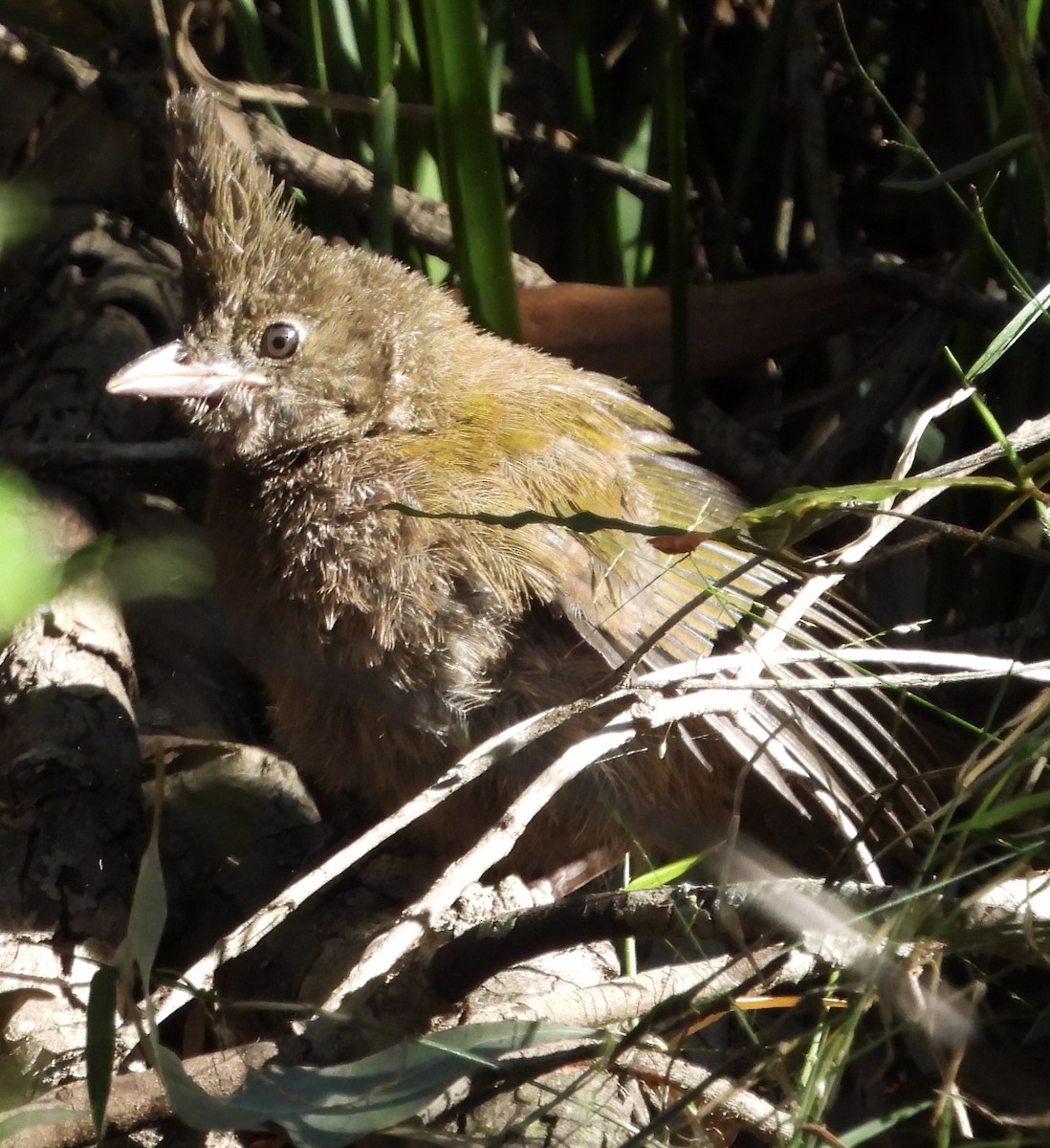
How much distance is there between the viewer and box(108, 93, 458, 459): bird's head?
9.59 feet

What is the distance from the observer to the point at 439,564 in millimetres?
2641

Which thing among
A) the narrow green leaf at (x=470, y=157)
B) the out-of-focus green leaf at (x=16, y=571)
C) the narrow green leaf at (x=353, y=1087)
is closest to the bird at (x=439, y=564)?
the narrow green leaf at (x=470, y=157)

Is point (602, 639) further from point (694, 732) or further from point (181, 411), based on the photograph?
point (181, 411)

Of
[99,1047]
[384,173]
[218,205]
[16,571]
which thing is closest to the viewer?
[99,1047]

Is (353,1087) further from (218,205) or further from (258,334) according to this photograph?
(218,205)

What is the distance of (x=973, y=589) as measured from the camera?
359 cm

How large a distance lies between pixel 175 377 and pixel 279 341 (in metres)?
0.23

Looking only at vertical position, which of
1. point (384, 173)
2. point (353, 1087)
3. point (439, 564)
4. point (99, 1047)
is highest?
point (384, 173)

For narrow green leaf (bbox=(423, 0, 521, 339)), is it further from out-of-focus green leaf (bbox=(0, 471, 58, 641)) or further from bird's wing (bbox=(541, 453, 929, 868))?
out-of-focus green leaf (bbox=(0, 471, 58, 641))

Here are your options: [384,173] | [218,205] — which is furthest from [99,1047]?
[384,173]

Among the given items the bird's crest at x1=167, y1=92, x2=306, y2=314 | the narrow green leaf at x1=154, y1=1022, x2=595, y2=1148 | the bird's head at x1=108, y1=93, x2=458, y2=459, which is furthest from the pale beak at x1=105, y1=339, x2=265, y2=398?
the narrow green leaf at x1=154, y1=1022, x2=595, y2=1148

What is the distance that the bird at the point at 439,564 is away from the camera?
2.66 m

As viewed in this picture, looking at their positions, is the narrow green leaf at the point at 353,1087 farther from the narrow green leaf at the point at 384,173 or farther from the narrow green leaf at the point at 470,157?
the narrow green leaf at the point at 384,173

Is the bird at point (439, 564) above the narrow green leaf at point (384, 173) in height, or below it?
below
